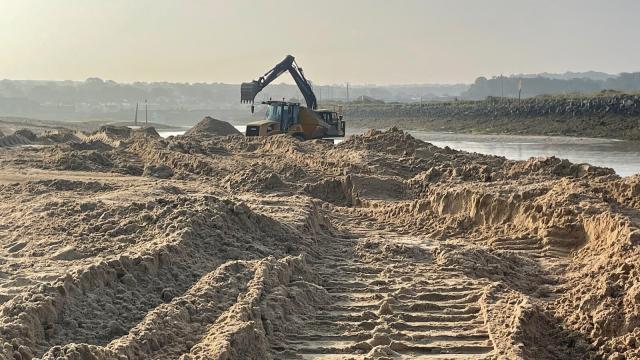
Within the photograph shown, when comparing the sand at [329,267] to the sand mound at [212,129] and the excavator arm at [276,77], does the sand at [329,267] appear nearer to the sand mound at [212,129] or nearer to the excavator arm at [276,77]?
the excavator arm at [276,77]

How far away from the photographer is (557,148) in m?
30.4

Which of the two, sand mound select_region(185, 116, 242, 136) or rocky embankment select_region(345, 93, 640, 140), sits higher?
rocky embankment select_region(345, 93, 640, 140)

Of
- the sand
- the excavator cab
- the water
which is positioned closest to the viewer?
the sand

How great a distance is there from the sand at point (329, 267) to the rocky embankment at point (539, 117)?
24.9 m

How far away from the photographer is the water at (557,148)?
79.5ft

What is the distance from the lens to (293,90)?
181 meters

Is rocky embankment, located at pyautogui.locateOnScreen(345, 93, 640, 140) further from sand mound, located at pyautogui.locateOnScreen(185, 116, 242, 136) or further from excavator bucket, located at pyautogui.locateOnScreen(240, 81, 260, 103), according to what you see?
excavator bucket, located at pyautogui.locateOnScreen(240, 81, 260, 103)

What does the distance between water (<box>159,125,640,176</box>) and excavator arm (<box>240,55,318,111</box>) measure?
7005mm

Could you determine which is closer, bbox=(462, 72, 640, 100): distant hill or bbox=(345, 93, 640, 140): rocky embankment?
bbox=(345, 93, 640, 140): rocky embankment

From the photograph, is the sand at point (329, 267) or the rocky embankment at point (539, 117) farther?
the rocky embankment at point (539, 117)

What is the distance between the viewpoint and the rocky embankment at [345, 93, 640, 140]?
36.4 meters

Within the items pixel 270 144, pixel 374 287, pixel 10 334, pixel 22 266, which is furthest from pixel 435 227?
pixel 270 144

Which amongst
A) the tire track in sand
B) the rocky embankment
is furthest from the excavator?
the rocky embankment

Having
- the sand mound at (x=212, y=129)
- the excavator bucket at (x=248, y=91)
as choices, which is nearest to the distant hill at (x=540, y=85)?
the sand mound at (x=212, y=129)
